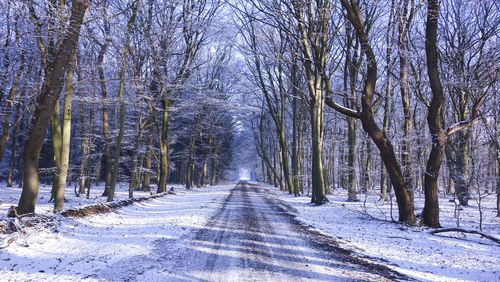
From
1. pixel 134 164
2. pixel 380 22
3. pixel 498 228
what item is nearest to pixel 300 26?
pixel 380 22

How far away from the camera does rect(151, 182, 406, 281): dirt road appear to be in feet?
12.3

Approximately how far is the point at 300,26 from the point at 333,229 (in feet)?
30.7

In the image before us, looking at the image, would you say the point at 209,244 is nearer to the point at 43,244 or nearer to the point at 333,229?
the point at 43,244

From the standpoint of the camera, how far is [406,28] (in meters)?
9.30

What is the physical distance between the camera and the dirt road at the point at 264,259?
148 inches

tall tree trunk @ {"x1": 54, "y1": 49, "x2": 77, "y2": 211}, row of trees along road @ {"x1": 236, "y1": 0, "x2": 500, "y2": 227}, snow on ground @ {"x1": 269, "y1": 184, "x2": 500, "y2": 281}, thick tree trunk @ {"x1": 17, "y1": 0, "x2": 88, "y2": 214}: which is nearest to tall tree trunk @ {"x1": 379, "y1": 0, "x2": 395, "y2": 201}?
row of trees along road @ {"x1": 236, "y1": 0, "x2": 500, "y2": 227}

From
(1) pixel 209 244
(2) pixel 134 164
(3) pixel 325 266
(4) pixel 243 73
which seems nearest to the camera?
(3) pixel 325 266

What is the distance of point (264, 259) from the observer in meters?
4.49

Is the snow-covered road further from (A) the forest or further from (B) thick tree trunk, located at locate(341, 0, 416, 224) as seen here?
(B) thick tree trunk, located at locate(341, 0, 416, 224)

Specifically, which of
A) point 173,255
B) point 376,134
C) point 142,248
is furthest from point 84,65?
point 376,134

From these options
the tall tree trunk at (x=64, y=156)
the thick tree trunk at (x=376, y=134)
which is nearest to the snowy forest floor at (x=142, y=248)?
the thick tree trunk at (x=376, y=134)

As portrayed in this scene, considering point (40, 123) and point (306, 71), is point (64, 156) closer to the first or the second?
point (40, 123)

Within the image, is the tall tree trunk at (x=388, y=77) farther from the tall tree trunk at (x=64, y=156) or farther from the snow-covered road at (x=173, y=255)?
the tall tree trunk at (x=64, y=156)

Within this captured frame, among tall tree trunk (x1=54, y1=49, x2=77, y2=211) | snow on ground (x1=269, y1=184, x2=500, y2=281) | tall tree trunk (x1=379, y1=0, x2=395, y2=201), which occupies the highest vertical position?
tall tree trunk (x1=379, y1=0, x2=395, y2=201)
